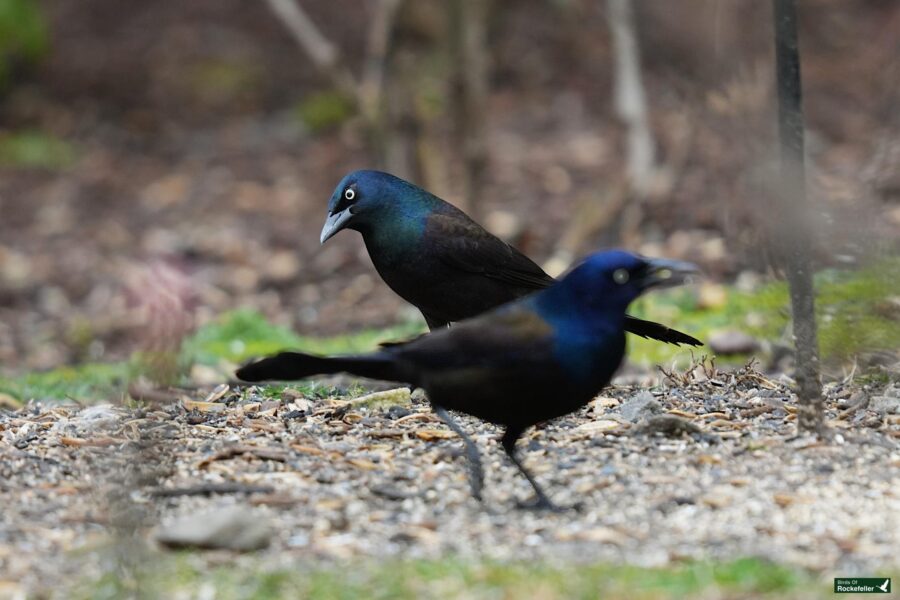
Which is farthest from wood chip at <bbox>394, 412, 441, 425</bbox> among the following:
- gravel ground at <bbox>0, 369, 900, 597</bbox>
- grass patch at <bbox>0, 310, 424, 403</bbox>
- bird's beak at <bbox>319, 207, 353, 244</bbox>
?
bird's beak at <bbox>319, 207, 353, 244</bbox>

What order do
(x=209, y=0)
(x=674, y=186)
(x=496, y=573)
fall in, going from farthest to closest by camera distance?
(x=209, y=0) < (x=674, y=186) < (x=496, y=573)

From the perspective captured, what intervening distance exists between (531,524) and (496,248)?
2341 mm

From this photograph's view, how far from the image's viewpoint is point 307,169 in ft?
45.1

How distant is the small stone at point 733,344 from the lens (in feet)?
24.9

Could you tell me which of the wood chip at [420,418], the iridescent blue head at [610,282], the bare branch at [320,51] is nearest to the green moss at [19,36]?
the bare branch at [320,51]

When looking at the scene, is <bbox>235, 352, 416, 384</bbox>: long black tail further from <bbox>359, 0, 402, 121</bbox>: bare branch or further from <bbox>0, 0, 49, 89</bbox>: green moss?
<bbox>0, 0, 49, 89</bbox>: green moss

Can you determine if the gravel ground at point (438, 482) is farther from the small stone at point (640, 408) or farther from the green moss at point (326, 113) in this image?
the green moss at point (326, 113)

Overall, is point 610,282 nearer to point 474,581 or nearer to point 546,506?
point 546,506

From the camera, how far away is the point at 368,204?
6.20 m

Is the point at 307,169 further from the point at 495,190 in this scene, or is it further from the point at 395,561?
the point at 395,561

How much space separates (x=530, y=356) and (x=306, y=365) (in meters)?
0.75

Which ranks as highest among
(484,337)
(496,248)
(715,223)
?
(715,223)

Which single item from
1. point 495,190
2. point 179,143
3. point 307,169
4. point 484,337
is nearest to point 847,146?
point 495,190

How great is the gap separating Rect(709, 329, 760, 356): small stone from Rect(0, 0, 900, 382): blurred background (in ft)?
0.07
